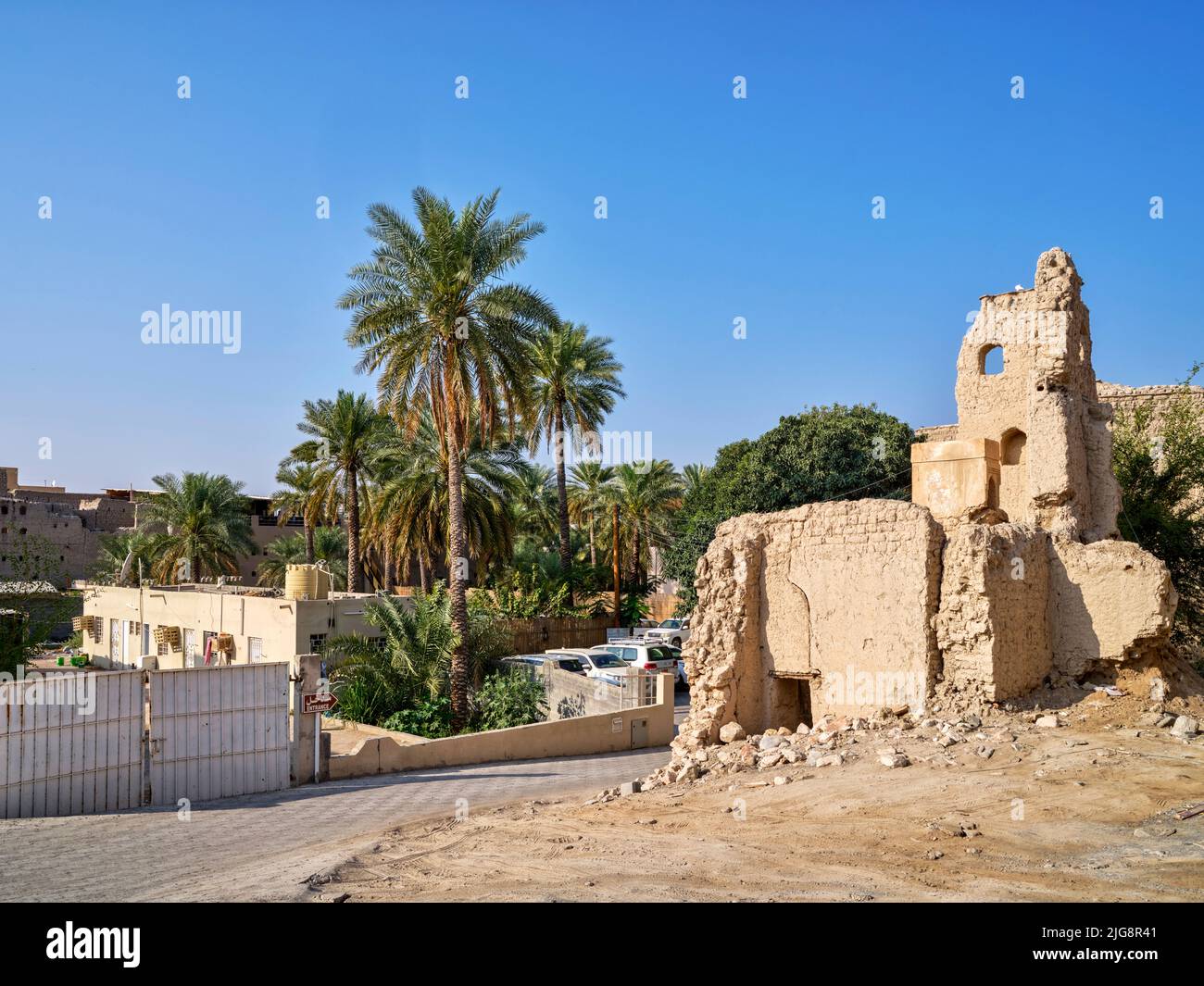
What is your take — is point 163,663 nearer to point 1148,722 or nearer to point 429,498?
point 429,498

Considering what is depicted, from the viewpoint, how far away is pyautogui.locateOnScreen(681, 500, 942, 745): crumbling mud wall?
13.8 meters

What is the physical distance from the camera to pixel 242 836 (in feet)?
39.7

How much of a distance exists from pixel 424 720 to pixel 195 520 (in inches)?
768

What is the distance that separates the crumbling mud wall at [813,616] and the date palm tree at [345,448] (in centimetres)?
1795

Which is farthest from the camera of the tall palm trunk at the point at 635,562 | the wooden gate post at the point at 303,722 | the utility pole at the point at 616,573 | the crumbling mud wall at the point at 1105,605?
the tall palm trunk at the point at 635,562

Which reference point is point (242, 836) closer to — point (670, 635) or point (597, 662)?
point (597, 662)

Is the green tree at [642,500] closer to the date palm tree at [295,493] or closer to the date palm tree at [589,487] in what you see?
the date palm tree at [589,487]

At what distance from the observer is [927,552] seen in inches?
535

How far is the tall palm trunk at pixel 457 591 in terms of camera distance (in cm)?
2198

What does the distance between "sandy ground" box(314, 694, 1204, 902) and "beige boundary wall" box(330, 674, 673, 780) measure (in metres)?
4.46

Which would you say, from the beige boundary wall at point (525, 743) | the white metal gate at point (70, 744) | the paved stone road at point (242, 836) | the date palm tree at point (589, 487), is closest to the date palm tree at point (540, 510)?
the date palm tree at point (589, 487)

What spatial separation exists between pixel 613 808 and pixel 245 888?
5.15 metres

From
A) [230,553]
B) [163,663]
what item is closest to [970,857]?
[163,663]

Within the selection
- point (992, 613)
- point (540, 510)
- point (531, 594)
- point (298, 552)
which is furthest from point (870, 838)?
point (298, 552)
